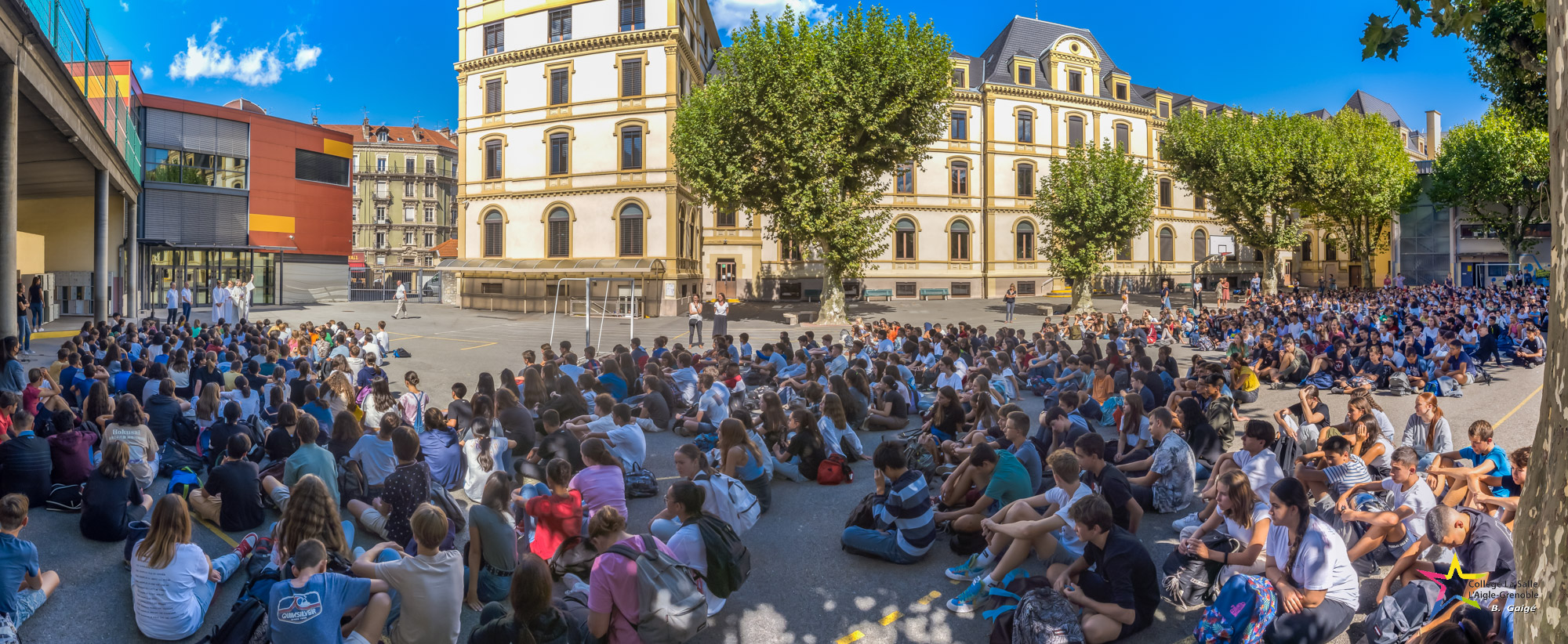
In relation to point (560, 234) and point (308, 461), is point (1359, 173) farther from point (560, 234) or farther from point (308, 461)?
point (308, 461)

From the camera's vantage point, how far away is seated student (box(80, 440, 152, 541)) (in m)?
6.70

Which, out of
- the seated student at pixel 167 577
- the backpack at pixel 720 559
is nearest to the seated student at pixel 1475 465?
the backpack at pixel 720 559

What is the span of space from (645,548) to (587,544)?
3.31ft

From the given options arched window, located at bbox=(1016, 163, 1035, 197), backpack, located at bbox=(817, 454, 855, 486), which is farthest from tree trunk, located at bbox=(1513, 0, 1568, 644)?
arched window, located at bbox=(1016, 163, 1035, 197)

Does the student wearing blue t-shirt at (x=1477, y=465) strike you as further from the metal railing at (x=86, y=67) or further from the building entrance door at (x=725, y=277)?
the building entrance door at (x=725, y=277)

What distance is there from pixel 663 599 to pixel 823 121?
25.0 metres

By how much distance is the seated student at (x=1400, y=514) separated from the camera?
18.9 ft

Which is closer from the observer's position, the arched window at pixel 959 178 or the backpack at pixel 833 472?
the backpack at pixel 833 472

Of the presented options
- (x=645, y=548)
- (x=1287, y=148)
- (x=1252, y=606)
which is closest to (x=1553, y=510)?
(x=1252, y=606)

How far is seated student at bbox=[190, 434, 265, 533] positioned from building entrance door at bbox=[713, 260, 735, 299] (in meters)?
37.7

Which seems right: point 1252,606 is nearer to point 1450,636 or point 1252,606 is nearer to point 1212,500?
point 1450,636

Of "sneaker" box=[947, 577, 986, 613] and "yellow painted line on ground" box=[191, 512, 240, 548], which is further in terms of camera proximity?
"yellow painted line on ground" box=[191, 512, 240, 548]

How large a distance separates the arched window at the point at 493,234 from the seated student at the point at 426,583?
36.5m

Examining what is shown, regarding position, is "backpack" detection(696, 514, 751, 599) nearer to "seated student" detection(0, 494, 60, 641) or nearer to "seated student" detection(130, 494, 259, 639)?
"seated student" detection(130, 494, 259, 639)
